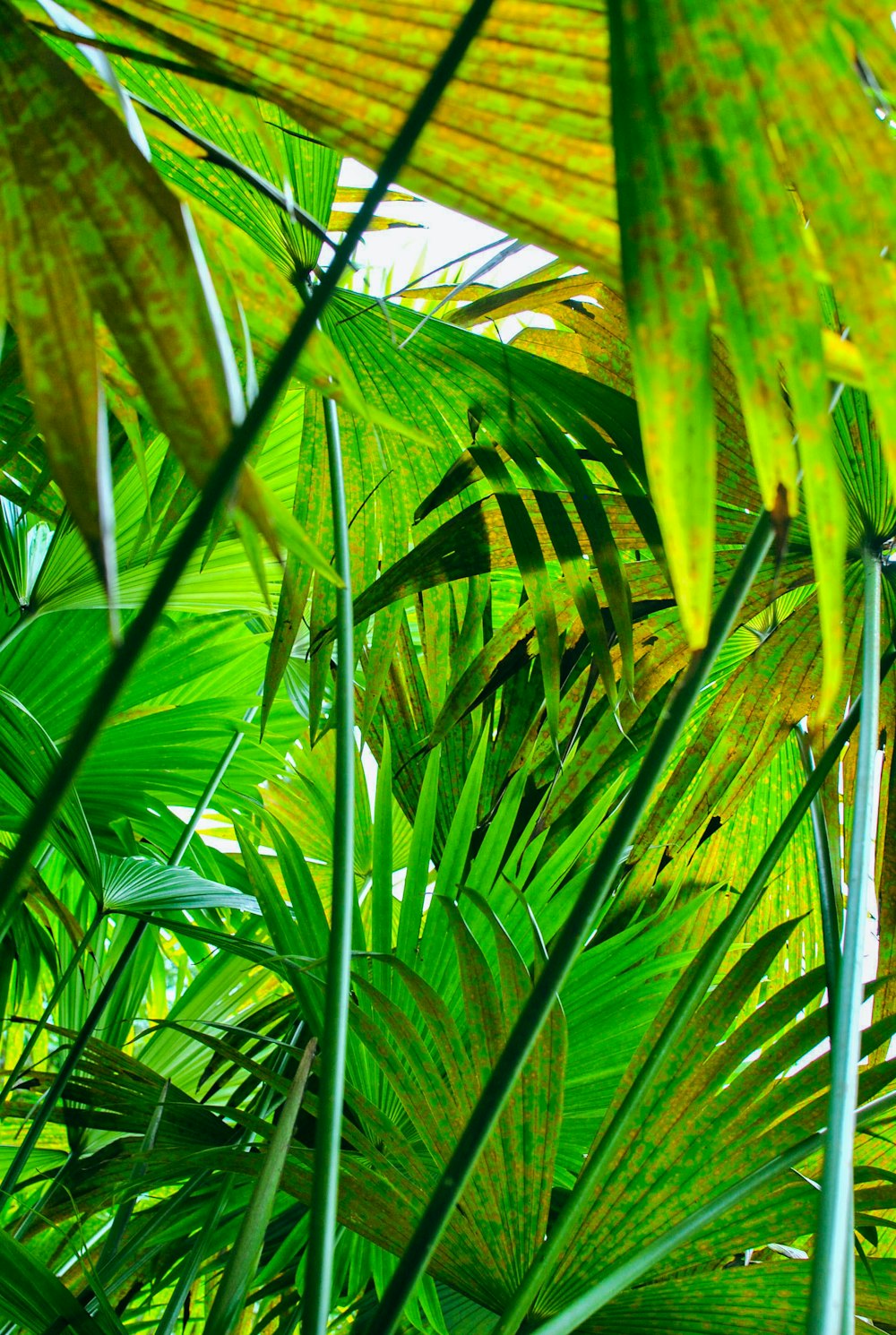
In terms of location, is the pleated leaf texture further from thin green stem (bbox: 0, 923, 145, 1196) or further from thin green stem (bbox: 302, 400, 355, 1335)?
thin green stem (bbox: 0, 923, 145, 1196)

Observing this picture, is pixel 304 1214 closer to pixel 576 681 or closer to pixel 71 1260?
pixel 576 681

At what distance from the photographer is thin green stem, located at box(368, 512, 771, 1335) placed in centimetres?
38

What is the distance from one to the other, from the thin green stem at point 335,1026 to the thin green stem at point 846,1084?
9.7 inches

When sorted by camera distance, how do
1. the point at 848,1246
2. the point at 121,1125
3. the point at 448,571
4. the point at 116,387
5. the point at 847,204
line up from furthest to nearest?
the point at 121,1125
the point at 448,571
the point at 116,387
the point at 848,1246
the point at 847,204

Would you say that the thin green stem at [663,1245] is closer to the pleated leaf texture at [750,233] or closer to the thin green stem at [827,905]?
the thin green stem at [827,905]

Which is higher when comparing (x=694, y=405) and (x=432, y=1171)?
(x=694, y=405)

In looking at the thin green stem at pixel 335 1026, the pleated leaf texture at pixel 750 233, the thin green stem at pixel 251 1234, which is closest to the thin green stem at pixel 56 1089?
the thin green stem at pixel 251 1234

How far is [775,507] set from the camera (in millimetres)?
285

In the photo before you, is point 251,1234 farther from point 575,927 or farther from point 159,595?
point 159,595

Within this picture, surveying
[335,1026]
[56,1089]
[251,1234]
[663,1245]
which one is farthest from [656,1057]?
[56,1089]

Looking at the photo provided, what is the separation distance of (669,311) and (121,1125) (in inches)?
38.3

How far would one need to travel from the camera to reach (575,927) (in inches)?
15.1

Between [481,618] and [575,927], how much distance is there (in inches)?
21.7

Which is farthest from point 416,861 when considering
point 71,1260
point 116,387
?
point 71,1260
